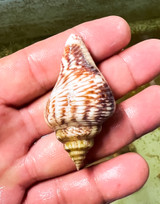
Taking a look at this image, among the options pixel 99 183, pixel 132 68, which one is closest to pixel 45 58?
pixel 132 68

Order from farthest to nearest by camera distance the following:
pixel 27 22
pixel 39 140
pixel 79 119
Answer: pixel 27 22 < pixel 39 140 < pixel 79 119

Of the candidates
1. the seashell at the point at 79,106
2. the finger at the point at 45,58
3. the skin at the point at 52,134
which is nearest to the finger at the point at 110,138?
the skin at the point at 52,134

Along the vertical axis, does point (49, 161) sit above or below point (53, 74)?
below

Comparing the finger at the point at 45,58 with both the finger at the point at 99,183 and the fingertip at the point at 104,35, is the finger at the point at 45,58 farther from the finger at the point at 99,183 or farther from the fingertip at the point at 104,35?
the finger at the point at 99,183

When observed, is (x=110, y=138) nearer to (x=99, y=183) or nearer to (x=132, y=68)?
(x=99, y=183)

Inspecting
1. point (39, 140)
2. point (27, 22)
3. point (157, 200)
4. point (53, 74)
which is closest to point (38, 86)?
point (53, 74)

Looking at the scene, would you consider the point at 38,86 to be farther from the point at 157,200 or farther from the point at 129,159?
the point at 157,200
